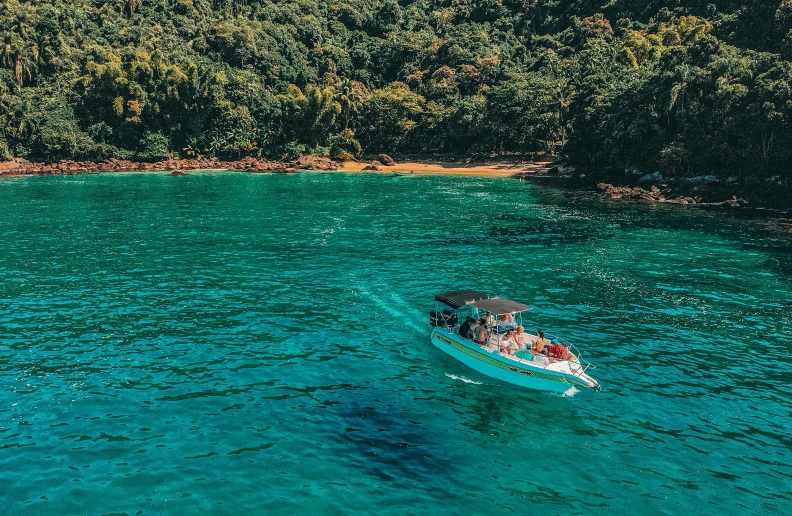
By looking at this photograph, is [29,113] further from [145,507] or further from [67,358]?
[145,507]

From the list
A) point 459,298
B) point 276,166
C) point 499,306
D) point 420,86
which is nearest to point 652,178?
point 459,298

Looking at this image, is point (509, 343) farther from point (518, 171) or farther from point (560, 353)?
point (518, 171)

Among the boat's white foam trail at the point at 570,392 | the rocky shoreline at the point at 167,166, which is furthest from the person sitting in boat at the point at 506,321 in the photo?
the rocky shoreline at the point at 167,166

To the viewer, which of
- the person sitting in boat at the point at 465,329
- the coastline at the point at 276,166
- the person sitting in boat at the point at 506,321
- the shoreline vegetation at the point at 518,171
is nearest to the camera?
the person sitting in boat at the point at 506,321

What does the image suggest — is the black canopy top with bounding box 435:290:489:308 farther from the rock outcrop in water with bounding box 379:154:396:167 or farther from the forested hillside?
the rock outcrop in water with bounding box 379:154:396:167

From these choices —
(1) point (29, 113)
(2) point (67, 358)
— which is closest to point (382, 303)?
(2) point (67, 358)

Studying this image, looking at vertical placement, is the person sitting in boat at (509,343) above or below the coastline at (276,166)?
below

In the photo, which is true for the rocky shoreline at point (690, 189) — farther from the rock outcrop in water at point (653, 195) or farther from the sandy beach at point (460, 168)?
the sandy beach at point (460, 168)
